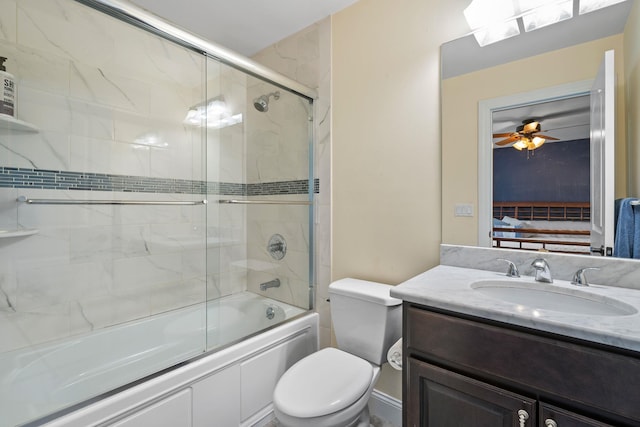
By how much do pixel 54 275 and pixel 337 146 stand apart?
5.59 feet

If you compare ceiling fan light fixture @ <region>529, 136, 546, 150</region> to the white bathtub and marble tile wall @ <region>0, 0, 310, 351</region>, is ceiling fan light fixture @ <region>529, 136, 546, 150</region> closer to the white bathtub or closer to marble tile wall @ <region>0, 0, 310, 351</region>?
marble tile wall @ <region>0, 0, 310, 351</region>

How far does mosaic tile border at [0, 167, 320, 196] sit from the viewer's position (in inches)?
59.3

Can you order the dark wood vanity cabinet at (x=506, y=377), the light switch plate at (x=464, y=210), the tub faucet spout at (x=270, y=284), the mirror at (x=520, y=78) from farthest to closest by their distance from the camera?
the tub faucet spout at (x=270, y=284)
the light switch plate at (x=464, y=210)
the mirror at (x=520, y=78)
the dark wood vanity cabinet at (x=506, y=377)

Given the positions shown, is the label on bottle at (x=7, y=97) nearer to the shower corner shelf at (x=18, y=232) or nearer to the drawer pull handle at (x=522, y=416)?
the shower corner shelf at (x=18, y=232)

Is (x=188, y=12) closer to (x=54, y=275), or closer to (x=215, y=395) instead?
(x=54, y=275)

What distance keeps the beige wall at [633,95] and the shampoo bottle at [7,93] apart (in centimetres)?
252

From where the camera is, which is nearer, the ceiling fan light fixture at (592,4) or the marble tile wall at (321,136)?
the ceiling fan light fixture at (592,4)

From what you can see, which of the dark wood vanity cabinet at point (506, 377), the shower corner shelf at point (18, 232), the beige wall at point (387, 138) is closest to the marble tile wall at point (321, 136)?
the beige wall at point (387, 138)

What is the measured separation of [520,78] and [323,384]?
1565 millimetres

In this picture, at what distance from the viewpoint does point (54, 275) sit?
1595 mm

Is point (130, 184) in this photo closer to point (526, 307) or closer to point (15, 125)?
point (15, 125)

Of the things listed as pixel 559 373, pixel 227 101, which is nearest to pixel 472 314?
pixel 559 373

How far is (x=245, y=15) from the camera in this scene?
192 centimetres

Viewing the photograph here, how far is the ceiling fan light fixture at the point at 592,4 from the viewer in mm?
1162
